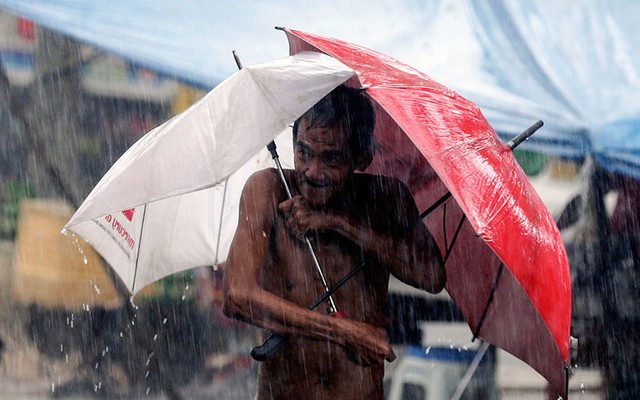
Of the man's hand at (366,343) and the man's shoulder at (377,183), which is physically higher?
the man's shoulder at (377,183)

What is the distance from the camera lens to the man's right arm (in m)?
2.75

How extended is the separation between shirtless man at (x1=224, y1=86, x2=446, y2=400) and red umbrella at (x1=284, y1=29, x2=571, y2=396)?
0.57ft

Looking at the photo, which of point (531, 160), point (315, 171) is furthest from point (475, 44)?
point (315, 171)

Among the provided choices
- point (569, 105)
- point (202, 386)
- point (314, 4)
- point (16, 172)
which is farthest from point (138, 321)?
point (569, 105)

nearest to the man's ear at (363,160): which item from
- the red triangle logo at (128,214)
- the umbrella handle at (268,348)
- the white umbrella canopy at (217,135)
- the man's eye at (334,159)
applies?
the man's eye at (334,159)

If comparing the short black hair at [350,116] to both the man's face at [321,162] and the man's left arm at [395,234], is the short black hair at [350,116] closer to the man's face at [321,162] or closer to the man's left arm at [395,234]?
the man's face at [321,162]

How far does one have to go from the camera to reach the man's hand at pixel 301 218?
115 inches

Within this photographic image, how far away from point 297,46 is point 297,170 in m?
0.43

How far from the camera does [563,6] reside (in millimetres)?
5496

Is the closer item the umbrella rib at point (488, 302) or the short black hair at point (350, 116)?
the short black hair at point (350, 116)

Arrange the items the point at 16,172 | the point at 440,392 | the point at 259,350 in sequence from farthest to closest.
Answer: the point at 16,172
the point at 440,392
the point at 259,350

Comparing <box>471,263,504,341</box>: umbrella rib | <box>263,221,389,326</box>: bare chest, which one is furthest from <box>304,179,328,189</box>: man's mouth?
<box>471,263,504,341</box>: umbrella rib

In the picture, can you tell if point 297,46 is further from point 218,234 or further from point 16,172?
point 16,172

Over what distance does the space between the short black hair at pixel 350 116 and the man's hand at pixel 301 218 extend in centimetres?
23
